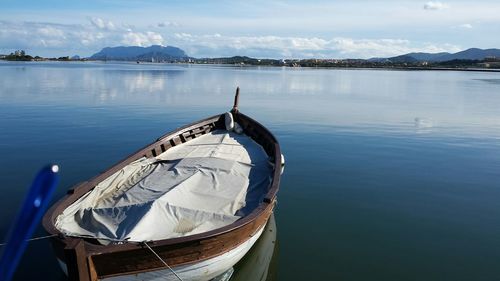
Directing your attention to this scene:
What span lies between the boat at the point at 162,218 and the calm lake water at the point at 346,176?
58.5 inches

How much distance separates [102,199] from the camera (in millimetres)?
9891

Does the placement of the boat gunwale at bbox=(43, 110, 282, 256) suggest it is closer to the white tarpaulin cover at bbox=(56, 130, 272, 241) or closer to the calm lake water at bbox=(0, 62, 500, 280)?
the white tarpaulin cover at bbox=(56, 130, 272, 241)

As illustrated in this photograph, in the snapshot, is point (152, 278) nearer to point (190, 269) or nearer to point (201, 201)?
point (190, 269)

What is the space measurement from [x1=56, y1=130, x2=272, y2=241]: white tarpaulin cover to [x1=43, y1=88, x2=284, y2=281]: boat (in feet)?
0.07

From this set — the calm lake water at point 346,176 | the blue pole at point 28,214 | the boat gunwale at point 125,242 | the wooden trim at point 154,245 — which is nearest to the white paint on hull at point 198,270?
the wooden trim at point 154,245

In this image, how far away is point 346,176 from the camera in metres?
16.5

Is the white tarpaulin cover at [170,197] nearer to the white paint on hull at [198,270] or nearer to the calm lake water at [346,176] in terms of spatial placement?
the white paint on hull at [198,270]

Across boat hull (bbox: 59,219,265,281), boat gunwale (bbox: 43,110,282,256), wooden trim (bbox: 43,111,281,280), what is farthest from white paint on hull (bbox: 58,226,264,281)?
boat gunwale (bbox: 43,110,282,256)

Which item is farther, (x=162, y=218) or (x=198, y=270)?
(x=162, y=218)

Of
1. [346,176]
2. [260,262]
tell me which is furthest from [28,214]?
[346,176]

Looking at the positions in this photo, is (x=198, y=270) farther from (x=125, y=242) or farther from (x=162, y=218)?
(x=125, y=242)

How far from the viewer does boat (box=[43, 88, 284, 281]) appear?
6.96 meters

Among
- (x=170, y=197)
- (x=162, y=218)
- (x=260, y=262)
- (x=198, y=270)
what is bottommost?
(x=260, y=262)

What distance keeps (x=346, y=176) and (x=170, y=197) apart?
29.6ft
